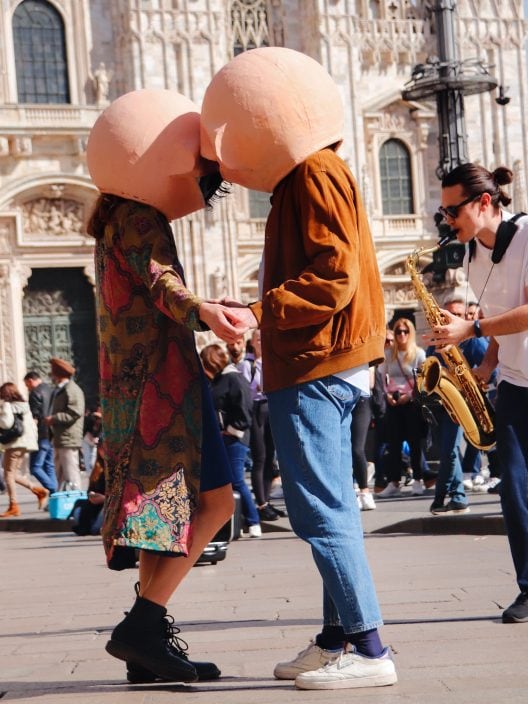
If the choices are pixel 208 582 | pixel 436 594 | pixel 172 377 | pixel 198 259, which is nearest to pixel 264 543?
pixel 208 582

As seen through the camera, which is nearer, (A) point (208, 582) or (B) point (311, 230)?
(B) point (311, 230)

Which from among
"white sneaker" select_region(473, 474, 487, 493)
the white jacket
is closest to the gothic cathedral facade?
the white jacket

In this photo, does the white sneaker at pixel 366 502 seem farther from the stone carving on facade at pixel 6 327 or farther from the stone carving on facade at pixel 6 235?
the stone carving on facade at pixel 6 235

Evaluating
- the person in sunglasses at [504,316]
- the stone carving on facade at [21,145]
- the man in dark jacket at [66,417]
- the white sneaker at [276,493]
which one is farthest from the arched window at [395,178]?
the person in sunglasses at [504,316]

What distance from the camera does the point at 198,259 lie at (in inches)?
1213

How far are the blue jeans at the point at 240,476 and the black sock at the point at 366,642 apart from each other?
6586 millimetres

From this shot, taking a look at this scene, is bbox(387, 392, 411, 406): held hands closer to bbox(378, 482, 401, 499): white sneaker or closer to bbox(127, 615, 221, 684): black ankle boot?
bbox(378, 482, 401, 499): white sneaker

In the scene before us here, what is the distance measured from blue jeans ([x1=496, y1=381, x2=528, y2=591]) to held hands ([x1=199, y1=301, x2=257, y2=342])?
1.58 metres

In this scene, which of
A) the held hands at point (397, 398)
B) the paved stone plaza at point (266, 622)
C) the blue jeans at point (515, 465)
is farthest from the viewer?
the held hands at point (397, 398)

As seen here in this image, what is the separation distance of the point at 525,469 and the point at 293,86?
6.39ft

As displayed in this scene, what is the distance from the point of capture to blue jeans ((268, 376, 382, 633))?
4.28 metres

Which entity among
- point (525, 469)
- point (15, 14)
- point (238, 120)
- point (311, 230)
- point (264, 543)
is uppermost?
point (15, 14)

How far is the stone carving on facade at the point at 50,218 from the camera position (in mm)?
30578

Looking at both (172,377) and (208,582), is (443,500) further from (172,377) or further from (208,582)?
(172,377)
